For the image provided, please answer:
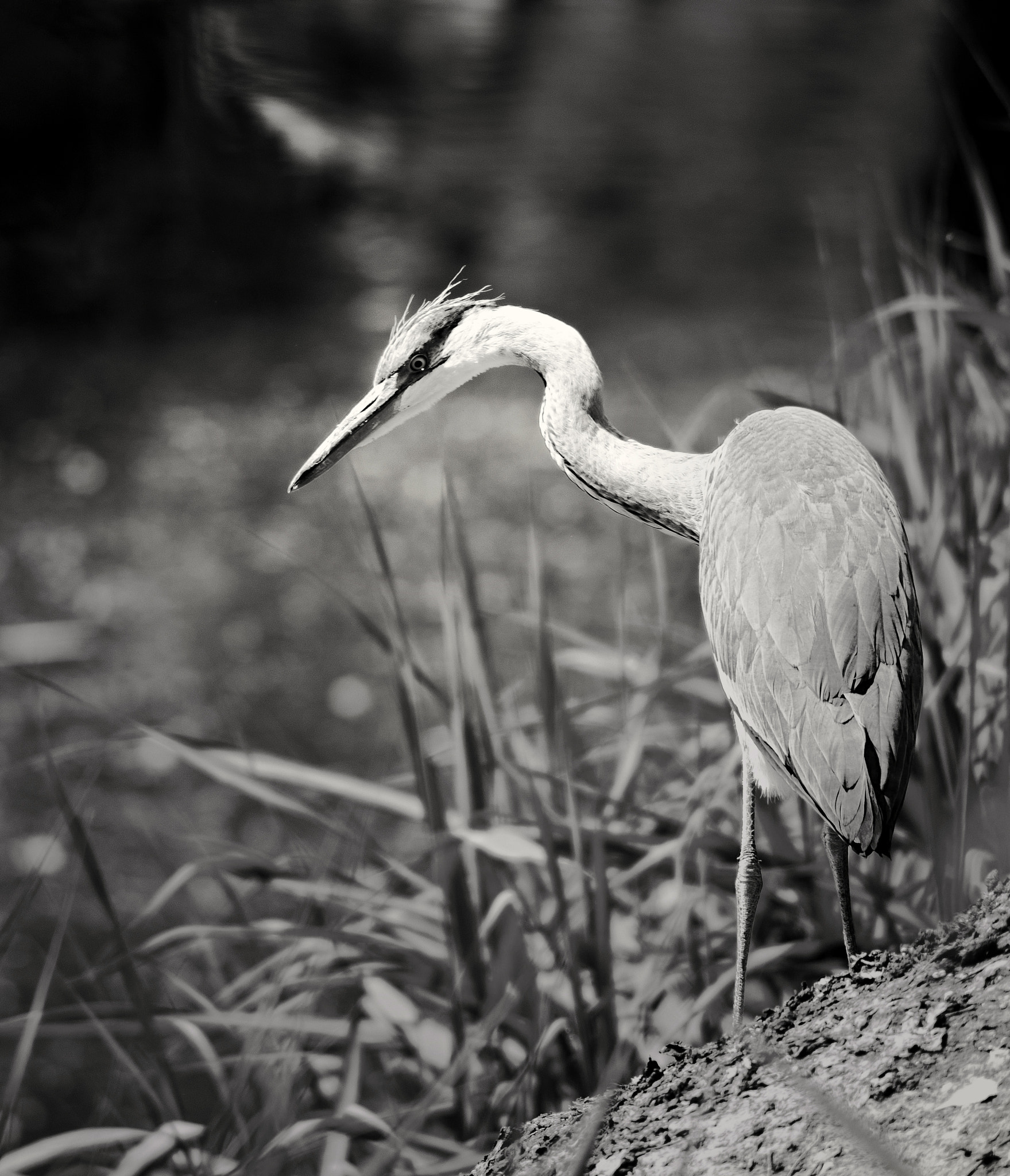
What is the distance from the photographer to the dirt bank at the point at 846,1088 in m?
0.65

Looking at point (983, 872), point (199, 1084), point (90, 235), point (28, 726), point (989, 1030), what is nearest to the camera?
point (989, 1030)

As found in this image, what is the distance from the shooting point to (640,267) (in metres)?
5.68

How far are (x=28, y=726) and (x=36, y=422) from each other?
64.9 inches

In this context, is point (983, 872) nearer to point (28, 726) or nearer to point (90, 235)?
point (28, 726)

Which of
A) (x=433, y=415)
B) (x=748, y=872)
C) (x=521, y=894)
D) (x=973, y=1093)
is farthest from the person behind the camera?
(x=433, y=415)

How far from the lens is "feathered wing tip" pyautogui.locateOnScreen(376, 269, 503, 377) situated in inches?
47.7

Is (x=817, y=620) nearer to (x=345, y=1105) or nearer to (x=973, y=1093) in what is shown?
(x=973, y=1093)

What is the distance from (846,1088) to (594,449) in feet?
2.04

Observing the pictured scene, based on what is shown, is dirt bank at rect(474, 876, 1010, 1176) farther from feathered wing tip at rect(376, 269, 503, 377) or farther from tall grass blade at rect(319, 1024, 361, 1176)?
feathered wing tip at rect(376, 269, 503, 377)

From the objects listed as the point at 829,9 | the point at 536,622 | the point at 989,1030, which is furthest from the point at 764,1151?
the point at 829,9

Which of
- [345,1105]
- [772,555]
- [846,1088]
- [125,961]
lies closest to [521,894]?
[345,1105]

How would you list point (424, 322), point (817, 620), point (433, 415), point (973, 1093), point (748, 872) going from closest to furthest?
point (973, 1093) < point (817, 620) < point (748, 872) < point (424, 322) < point (433, 415)

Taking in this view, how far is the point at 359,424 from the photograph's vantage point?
1.23m

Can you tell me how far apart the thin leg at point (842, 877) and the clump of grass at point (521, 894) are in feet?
0.43
